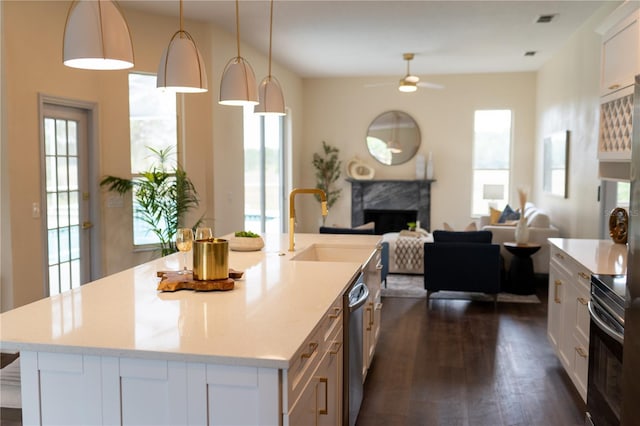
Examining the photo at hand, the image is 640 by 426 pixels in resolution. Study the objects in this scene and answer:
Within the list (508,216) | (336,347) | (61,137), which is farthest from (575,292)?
(508,216)

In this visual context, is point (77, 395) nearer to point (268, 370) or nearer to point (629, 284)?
point (268, 370)

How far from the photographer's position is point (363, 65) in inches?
365

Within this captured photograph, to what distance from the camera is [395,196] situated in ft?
33.9

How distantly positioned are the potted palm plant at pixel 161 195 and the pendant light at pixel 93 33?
399 cm

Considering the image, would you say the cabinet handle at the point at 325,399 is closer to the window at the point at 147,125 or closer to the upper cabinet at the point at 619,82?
the upper cabinet at the point at 619,82

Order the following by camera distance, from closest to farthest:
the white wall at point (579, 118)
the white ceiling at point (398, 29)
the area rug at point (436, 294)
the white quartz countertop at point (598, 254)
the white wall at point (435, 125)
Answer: the white quartz countertop at point (598, 254), the white ceiling at point (398, 29), the white wall at point (579, 118), the area rug at point (436, 294), the white wall at point (435, 125)

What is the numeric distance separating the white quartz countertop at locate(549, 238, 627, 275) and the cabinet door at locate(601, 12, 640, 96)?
112 cm

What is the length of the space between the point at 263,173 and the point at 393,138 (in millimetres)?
2910

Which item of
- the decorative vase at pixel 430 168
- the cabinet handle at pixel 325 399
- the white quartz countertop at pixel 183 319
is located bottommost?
the cabinet handle at pixel 325 399

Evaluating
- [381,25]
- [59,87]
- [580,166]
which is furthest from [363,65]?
[59,87]

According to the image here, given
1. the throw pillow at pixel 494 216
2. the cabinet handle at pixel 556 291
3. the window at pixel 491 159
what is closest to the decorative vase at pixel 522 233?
the throw pillow at pixel 494 216

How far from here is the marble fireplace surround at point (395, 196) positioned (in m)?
10.3

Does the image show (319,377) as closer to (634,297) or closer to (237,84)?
(634,297)

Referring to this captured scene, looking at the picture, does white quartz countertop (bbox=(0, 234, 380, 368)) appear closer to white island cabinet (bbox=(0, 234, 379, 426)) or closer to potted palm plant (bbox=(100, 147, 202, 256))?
white island cabinet (bbox=(0, 234, 379, 426))
